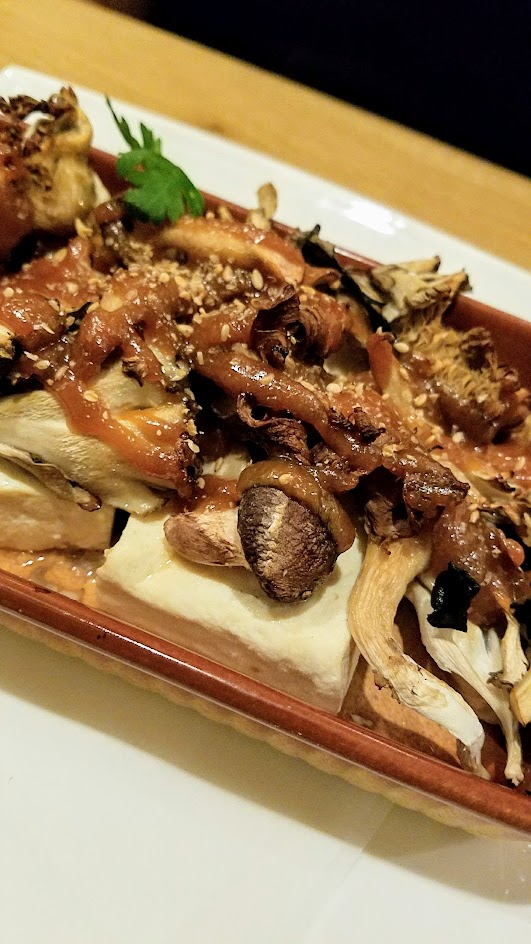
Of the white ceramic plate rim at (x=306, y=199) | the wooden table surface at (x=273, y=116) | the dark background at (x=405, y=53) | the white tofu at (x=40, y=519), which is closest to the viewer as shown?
the white tofu at (x=40, y=519)

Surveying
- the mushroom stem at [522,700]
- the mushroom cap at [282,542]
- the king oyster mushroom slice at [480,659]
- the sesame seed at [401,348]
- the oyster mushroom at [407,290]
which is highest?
the oyster mushroom at [407,290]

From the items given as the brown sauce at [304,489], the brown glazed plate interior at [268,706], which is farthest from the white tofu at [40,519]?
the brown sauce at [304,489]

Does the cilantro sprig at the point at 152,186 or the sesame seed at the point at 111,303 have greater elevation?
the cilantro sprig at the point at 152,186

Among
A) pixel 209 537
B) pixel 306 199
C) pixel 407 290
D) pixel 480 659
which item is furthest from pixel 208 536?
pixel 306 199

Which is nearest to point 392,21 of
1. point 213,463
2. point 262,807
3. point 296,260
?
point 296,260

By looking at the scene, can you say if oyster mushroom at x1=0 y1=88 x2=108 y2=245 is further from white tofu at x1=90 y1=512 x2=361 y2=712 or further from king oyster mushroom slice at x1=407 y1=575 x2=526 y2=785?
king oyster mushroom slice at x1=407 y1=575 x2=526 y2=785

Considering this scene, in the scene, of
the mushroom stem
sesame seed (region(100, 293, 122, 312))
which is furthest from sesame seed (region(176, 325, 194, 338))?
the mushroom stem

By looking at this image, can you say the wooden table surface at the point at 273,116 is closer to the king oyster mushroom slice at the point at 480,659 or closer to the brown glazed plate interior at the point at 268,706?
the king oyster mushroom slice at the point at 480,659

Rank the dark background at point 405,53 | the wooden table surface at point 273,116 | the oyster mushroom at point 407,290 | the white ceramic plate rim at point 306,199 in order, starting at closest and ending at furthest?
1. the oyster mushroom at point 407,290
2. the white ceramic plate rim at point 306,199
3. the wooden table surface at point 273,116
4. the dark background at point 405,53
